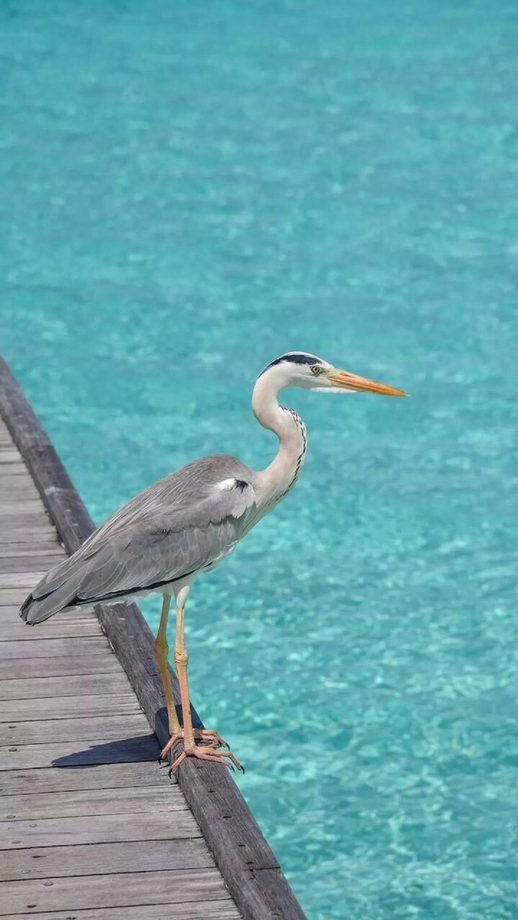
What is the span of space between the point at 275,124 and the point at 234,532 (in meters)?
13.0

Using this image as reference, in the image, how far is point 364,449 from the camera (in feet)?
29.6

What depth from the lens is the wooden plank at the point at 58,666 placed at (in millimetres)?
4234

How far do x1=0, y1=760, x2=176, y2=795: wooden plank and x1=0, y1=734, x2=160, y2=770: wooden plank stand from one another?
0.02 metres

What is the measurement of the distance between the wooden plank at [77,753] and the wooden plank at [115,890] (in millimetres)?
550

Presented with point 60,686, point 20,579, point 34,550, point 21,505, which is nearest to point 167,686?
point 60,686

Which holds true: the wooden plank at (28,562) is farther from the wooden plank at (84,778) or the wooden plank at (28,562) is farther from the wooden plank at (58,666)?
the wooden plank at (84,778)

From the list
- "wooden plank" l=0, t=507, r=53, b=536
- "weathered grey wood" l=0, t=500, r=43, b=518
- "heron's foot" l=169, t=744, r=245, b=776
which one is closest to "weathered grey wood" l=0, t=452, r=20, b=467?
"weathered grey wood" l=0, t=500, r=43, b=518

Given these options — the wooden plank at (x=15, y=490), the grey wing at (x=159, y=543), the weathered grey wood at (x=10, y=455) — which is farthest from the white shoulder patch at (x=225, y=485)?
the weathered grey wood at (x=10, y=455)

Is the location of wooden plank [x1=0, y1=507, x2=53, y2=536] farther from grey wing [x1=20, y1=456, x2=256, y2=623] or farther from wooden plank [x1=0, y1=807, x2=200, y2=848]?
wooden plank [x1=0, y1=807, x2=200, y2=848]

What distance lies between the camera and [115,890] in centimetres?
312

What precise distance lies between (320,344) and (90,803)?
7688 millimetres

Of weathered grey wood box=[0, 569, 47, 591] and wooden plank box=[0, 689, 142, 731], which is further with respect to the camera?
weathered grey wood box=[0, 569, 47, 591]

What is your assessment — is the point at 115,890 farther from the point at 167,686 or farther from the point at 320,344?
the point at 320,344

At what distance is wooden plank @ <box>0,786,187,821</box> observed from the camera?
3.45 meters
